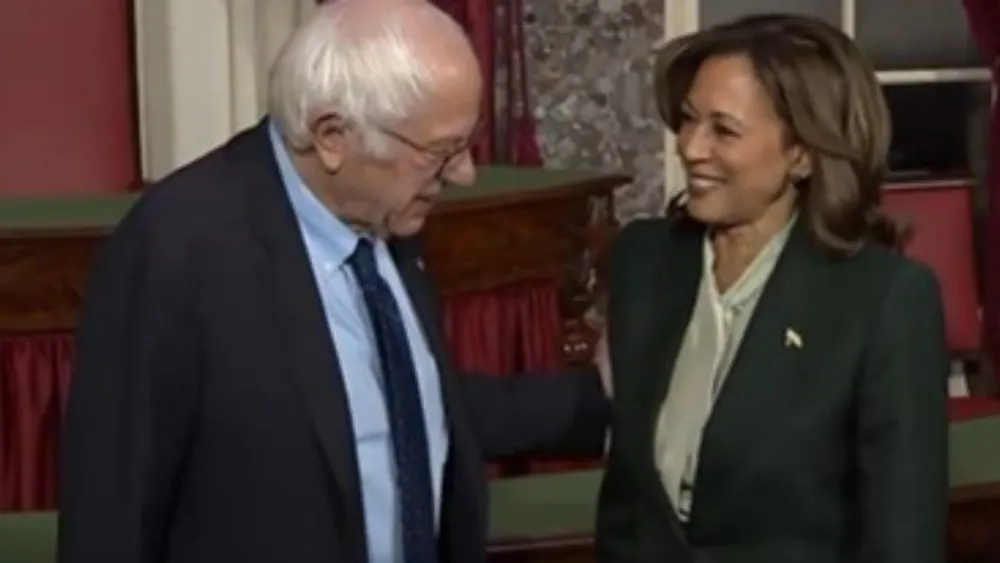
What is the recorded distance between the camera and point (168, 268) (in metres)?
1.97

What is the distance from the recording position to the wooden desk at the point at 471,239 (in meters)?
3.98

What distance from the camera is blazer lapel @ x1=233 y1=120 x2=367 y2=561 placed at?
2.02 m

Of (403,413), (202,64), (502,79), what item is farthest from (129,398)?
(202,64)

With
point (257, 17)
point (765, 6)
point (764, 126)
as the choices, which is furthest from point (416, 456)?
point (765, 6)

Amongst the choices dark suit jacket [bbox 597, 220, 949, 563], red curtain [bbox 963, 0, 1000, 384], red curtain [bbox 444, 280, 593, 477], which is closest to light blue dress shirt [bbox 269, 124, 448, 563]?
dark suit jacket [bbox 597, 220, 949, 563]

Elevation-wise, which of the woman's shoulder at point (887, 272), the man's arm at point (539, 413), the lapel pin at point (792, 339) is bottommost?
the man's arm at point (539, 413)

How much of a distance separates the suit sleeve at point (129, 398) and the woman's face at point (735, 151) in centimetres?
56

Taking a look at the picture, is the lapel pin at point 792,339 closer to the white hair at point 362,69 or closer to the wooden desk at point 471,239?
the white hair at point 362,69

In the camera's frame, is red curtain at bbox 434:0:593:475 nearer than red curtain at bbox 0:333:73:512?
No

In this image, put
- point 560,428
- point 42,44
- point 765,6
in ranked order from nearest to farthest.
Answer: point 560,428
point 42,44
point 765,6

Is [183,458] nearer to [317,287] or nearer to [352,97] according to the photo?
[317,287]

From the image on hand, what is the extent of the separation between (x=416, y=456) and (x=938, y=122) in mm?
3653

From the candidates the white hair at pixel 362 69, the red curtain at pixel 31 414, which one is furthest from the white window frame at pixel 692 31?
the white hair at pixel 362 69

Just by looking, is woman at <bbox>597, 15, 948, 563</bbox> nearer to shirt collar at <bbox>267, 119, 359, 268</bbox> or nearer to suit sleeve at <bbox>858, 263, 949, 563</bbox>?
suit sleeve at <bbox>858, 263, 949, 563</bbox>
